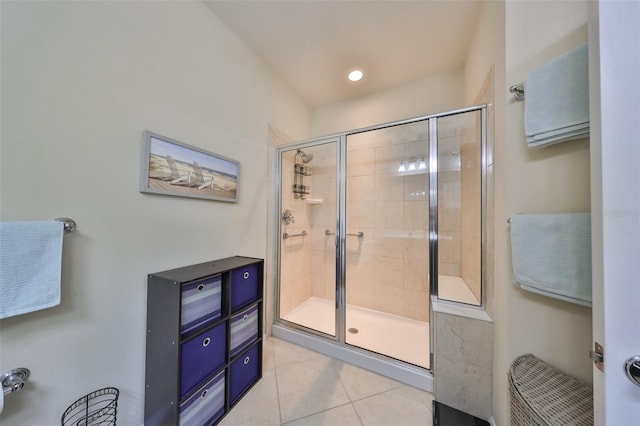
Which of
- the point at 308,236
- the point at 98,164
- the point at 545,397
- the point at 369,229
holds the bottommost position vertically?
the point at 545,397

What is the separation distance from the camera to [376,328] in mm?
2158

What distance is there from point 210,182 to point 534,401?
191cm

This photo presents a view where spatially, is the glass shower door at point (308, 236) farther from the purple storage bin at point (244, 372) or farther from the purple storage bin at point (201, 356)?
the purple storage bin at point (201, 356)

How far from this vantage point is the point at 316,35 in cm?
171

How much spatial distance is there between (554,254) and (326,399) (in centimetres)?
149

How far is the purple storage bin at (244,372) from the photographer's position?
4.35ft

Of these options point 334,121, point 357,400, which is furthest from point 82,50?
point 357,400

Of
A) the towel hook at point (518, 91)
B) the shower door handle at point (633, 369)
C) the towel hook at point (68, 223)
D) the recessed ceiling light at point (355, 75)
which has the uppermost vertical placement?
the recessed ceiling light at point (355, 75)

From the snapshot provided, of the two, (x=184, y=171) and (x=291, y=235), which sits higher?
(x=184, y=171)

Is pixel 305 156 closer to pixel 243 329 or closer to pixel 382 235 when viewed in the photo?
pixel 382 235

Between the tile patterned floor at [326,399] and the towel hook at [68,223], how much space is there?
130 centimetres

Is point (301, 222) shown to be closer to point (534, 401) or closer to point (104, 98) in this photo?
point (104, 98)

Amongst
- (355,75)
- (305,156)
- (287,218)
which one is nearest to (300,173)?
(305,156)

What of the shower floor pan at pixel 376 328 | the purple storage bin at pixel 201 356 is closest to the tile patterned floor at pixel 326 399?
the shower floor pan at pixel 376 328
